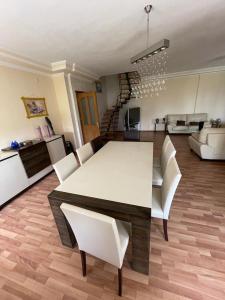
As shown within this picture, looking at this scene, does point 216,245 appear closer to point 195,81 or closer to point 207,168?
point 207,168

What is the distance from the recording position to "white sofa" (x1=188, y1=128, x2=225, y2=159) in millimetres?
3197

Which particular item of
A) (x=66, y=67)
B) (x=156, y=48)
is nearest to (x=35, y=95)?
(x=66, y=67)

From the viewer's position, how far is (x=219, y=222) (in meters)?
1.79

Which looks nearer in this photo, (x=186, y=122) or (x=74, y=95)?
(x=74, y=95)

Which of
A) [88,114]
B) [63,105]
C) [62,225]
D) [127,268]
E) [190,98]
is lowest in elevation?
[127,268]

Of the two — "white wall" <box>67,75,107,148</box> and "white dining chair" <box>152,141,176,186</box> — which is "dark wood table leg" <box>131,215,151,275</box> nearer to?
"white dining chair" <box>152,141,176,186</box>

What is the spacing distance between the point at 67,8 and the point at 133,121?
5504mm

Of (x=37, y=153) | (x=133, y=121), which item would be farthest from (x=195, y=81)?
(x=37, y=153)

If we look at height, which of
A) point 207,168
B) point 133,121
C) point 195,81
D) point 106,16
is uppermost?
point 106,16

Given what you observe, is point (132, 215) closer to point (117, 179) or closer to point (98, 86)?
point (117, 179)

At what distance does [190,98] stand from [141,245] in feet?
22.9

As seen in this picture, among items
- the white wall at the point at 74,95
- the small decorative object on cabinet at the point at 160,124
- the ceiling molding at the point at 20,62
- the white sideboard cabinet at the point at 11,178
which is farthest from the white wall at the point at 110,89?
the white sideboard cabinet at the point at 11,178

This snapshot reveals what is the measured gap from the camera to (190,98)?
644cm

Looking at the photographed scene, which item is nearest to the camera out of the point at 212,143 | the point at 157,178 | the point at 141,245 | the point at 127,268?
the point at 141,245
